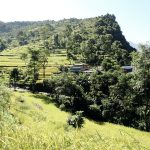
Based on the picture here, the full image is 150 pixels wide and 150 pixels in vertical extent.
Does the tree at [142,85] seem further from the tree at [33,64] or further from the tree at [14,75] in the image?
the tree at [14,75]

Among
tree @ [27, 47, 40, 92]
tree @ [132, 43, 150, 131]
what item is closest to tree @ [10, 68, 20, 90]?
tree @ [27, 47, 40, 92]

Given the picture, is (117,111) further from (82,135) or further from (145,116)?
(82,135)

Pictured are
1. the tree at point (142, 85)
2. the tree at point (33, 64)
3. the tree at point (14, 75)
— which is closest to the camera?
the tree at point (142, 85)

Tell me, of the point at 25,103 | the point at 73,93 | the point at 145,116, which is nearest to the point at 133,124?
the point at 145,116

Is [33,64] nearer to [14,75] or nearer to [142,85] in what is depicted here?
[14,75]

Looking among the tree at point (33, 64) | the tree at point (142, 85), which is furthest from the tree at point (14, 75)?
the tree at point (142, 85)

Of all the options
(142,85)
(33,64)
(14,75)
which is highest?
(33,64)

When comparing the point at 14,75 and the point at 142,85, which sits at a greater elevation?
the point at 142,85

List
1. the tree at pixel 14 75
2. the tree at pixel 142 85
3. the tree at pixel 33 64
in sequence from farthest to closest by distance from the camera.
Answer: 1. the tree at pixel 33 64
2. the tree at pixel 14 75
3. the tree at pixel 142 85

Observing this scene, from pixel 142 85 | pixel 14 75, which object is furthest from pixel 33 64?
pixel 142 85

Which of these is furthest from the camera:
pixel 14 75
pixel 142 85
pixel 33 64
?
pixel 33 64

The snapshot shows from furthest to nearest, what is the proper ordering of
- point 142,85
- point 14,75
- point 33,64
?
point 33,64 < point 14,75 < point 142,85

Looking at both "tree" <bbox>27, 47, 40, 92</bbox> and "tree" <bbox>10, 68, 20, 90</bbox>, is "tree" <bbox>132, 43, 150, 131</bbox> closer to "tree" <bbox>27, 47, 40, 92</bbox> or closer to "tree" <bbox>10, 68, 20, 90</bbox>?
"tree" <bbox>27, 47, 40, 92</bbox>

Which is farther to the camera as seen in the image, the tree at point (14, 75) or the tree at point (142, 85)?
the tree at point (14, 75)
